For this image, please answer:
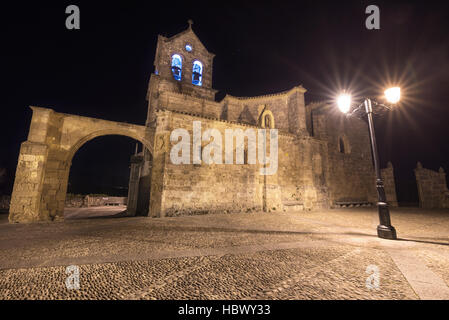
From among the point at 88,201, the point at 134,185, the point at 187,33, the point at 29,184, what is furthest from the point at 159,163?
the point at 88,201

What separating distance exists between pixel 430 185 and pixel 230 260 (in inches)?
770

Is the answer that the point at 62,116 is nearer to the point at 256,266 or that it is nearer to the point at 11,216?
the point at 11,216

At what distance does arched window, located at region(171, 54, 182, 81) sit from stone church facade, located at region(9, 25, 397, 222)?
0.09m

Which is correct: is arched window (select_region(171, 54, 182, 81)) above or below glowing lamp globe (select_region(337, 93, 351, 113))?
above

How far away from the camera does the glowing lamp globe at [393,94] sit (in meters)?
4.61

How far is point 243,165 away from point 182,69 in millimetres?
11397

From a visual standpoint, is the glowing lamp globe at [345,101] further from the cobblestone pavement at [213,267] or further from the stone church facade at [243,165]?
the stone church facade at [243,165]

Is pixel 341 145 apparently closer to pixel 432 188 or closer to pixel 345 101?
pixel 432 188

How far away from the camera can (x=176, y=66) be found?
15.4 metres

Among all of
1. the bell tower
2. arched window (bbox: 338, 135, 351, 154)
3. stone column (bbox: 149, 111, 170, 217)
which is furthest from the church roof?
arched window (bbox: 338, 135, 351, 154)

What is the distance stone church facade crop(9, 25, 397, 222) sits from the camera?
781 cm

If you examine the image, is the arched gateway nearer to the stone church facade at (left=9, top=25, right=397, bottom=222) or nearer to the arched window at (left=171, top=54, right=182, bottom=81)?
the stone church facade at (left=9, top=25, right=397, bottom=222)

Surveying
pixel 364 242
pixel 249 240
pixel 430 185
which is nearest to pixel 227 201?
pixel 249 240

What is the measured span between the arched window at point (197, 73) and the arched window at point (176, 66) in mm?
1370
